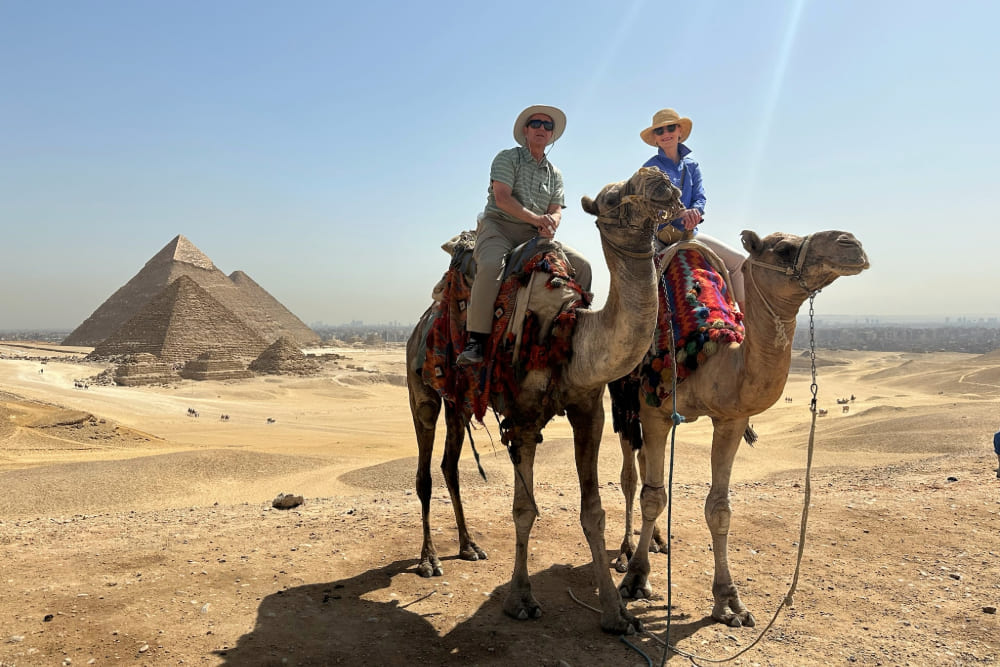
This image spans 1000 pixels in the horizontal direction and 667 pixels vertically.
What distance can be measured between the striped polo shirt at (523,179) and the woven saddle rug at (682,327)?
1.01 meters

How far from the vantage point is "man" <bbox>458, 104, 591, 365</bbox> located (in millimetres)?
4191

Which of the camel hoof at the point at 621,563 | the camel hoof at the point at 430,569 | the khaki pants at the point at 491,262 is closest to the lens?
the khaki pants at the point at 491,262

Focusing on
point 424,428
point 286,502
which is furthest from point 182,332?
point 424,428

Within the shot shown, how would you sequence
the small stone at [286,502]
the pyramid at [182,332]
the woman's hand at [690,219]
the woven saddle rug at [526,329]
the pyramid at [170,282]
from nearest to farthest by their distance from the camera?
the woven saddle rug at [526,329], the woman's hand at [690,219], the small stone at [286,502], the pyramid at [182,332], the pyramid at [170,282]

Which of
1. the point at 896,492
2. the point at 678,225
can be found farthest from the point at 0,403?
the point at 896,492

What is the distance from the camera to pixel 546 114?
14.7ft

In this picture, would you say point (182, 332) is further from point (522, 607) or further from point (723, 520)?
point (723, 520)

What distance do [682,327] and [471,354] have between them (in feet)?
5.22

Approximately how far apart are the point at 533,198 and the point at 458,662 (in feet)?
10.2

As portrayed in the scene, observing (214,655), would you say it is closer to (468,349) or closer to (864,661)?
(468,349)

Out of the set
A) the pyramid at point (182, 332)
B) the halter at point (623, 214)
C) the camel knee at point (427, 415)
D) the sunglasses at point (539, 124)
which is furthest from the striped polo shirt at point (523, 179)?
the pyramid at point (182, 332)

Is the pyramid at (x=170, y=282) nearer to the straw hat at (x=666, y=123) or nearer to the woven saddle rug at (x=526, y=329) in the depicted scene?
the straw hat at (x=666, y=123)

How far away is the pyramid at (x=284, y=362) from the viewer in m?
43.8

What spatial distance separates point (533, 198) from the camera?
4.50 m
